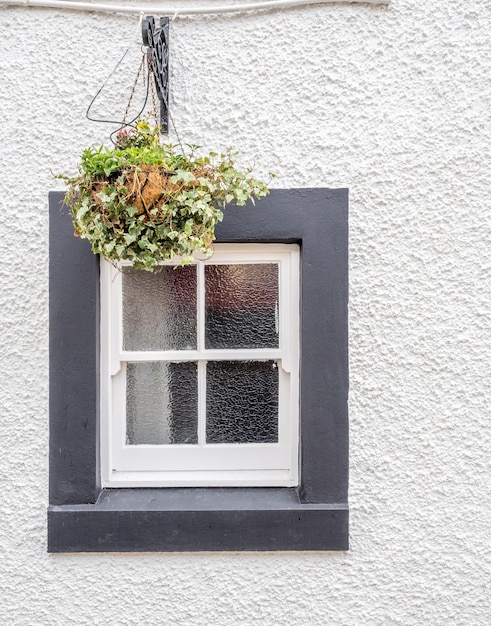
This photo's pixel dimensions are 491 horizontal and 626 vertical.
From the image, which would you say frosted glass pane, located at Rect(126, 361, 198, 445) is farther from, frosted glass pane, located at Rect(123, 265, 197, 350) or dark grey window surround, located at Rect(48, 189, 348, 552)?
dark grey window surround, located at Rect(48, 189, 348, 552)

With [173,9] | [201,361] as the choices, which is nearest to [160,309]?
[201,361]

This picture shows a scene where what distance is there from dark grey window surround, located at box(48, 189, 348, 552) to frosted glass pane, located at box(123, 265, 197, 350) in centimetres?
19

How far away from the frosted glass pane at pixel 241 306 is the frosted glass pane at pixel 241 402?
110mm

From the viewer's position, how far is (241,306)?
230 centimetres

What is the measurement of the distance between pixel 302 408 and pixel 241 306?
1.74 ft

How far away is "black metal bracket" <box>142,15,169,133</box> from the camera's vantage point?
2.03 metres

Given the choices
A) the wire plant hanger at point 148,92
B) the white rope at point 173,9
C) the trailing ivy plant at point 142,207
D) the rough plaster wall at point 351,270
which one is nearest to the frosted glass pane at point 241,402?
the rough plaster wall at point 351,270

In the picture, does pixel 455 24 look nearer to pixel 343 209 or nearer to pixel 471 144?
pixel 471 144

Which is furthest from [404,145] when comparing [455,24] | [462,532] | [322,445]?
[462,532]

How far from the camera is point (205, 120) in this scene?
85.1 inches

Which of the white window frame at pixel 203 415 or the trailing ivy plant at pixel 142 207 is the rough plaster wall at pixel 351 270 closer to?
the white window frame at pixel 203 415

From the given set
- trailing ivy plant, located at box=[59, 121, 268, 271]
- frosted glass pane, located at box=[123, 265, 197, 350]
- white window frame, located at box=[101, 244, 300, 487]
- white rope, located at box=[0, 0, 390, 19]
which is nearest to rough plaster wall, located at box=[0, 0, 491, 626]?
white rope, located at box=[0, 0, 390, 19]

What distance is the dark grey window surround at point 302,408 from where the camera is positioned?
6.96 ft

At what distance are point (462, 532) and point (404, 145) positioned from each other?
5.56 ft
